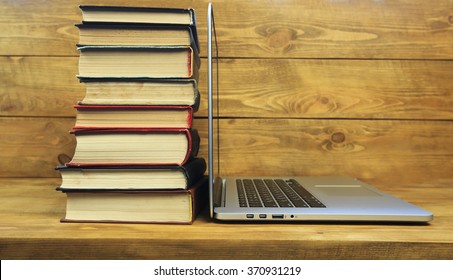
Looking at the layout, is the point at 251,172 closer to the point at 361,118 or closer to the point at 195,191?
the point at 361,118

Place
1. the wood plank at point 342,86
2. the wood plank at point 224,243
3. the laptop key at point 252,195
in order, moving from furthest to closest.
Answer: the wood plank at point 342,86, the laptop key at point 252,195, the wood plank at point 224,243

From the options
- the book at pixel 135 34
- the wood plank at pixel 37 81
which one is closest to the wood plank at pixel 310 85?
the wood plank at pixel 37 81

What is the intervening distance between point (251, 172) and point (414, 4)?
59cm

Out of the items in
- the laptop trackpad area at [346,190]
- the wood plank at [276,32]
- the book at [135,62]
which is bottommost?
the laptop trackpad area at [346,190]

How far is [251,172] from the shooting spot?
1.02 m

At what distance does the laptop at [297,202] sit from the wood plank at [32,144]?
0.48 m

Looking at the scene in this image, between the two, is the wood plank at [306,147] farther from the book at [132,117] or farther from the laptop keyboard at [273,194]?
the book at [132,117]

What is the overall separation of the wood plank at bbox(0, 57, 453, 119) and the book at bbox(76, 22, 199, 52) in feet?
1.42

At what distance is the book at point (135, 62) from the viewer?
0.57 m

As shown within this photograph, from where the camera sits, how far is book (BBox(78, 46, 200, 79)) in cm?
57

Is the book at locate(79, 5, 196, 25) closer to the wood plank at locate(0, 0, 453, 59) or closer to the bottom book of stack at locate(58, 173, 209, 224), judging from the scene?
the bottom book of stack at locate(58, 173, 209, 224)

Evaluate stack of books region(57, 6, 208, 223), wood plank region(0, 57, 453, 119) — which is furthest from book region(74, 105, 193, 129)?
wood plank region(0, 57, 453, 119)

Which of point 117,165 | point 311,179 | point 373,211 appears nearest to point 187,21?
point 117,165

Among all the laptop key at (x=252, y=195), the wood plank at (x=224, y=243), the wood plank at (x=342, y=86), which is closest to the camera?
the wood plank at (x=224, y=243)
